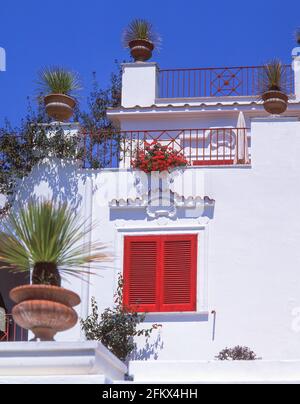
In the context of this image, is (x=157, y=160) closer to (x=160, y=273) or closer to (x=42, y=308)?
(x=160, y=273)

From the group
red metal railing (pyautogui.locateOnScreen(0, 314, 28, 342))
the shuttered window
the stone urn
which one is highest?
the shuttered window

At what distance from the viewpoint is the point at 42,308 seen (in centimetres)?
1295

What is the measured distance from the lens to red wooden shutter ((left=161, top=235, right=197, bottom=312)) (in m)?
19.4

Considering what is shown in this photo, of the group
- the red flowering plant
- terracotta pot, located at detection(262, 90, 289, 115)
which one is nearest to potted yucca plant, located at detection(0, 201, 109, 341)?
the red flowering plant

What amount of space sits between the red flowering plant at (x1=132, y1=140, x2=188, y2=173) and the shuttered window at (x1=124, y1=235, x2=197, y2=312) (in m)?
1.42

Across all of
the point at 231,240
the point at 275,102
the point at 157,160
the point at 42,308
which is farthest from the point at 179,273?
the point at 42,308

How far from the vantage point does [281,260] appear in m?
19.5

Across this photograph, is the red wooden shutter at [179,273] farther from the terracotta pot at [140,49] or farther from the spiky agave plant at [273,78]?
the terracotta pot at [140,49]

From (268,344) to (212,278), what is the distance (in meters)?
1.57

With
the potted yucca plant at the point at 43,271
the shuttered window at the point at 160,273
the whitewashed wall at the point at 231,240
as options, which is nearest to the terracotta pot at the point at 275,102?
the whitewashed wall at the point at 231,240

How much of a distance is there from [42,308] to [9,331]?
7.67 metres

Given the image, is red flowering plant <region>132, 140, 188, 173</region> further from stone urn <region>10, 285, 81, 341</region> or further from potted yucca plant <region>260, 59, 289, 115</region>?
stone urn <region>10, 285, 81, 341</region>

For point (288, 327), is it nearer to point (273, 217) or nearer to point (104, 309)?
point (273, 217)
